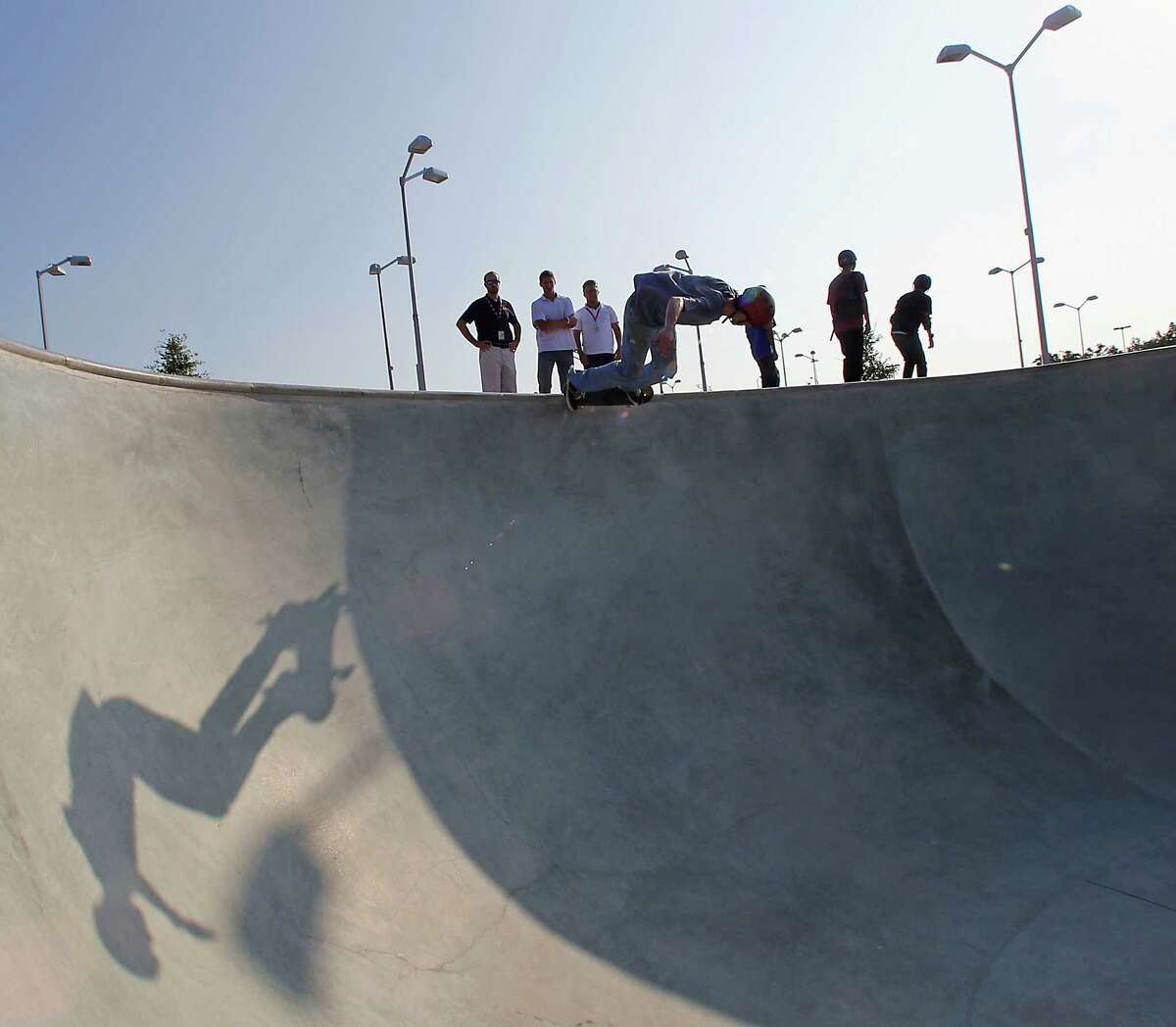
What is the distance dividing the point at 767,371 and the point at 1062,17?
16.0 m

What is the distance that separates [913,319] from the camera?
30.9ft

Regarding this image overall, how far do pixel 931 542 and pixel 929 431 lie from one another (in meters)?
0.94

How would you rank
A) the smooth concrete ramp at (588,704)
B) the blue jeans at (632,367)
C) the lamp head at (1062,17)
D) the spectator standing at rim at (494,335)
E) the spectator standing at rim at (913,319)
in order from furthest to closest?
the lamp head at (1062,17) → the spectator standing at rim at (913,319) → the spectator standing at rim at (494,335) → the blue jeans at (632,367) → the smooth concrete ramp at (588,704)

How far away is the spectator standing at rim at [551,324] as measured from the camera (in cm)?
809

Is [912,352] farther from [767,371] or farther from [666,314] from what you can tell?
[666,314]

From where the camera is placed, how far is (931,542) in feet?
18.6

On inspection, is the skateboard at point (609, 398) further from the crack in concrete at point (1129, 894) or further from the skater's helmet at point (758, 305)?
the crack in concrete at point (1129, 894)

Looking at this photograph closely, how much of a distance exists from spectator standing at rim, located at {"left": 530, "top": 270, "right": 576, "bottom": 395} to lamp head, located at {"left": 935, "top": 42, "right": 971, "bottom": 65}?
1599 cm

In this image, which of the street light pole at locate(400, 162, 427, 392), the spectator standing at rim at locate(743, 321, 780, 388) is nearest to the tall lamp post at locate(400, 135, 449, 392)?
the street light pole at locate(400, 162, 427, 392)

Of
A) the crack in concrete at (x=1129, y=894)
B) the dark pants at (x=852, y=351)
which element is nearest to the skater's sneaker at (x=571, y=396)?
the crack in concrete at (x=1129, y=894)

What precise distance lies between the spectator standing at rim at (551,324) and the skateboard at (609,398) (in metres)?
2.28

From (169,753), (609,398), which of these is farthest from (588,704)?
(609,398)

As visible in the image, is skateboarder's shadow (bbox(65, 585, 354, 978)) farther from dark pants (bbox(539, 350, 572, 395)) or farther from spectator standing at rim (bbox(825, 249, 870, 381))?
spectator standing at rim (bbox(825, 249, 870, 381))

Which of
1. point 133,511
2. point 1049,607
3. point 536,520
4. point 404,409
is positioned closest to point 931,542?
point 1049,607
